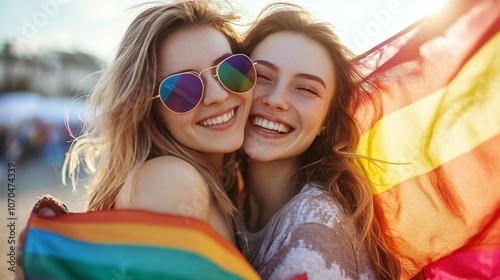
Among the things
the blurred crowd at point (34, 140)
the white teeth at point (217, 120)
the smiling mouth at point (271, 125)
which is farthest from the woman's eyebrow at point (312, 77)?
the blurred crowd at point (34, 140)

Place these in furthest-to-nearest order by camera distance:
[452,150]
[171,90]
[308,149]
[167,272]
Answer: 1. [308,149]
2. [452,150]
3. [171,90]
4. [167,272]

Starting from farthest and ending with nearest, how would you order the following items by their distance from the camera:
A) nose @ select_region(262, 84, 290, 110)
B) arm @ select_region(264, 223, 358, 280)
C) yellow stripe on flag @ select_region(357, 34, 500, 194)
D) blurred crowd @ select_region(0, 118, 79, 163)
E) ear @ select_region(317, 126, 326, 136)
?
blurred crowd @ select_region(0, 118, 79, 163) < ear @ select_region(317, 126, 326, 136) < nose @ select_region(262, 84, 290, 110) < yellow stripe on flag @ select_region(357, 34, 500, 194) < arm @ select_region(264, 223, 358, 280)

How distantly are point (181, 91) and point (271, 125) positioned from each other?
0.64m

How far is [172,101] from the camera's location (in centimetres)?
301

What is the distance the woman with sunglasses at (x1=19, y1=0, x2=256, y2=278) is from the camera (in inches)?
118

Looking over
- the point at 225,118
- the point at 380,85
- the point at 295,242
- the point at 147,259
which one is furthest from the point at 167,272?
the point at 380,85

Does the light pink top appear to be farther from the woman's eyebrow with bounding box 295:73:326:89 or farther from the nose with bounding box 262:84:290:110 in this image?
the woman's eyebrow with bounding box 295:73:326:89

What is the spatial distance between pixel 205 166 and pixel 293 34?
104 cm

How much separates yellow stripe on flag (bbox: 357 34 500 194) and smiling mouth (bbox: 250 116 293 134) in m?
0.65

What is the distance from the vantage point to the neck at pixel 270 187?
3557mm

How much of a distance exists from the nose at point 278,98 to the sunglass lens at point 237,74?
18cm

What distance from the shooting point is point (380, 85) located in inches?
145

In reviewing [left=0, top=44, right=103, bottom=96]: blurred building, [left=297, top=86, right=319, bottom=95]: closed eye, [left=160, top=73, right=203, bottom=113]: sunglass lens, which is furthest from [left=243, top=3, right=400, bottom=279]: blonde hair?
[left=0, top=44, right=103, bottom=96]: blurred building

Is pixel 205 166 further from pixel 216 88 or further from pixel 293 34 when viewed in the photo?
pixel 293 34
